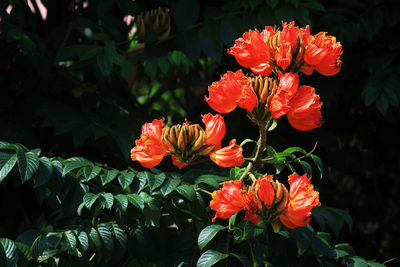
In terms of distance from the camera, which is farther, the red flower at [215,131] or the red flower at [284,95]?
the red flower at [215,131]

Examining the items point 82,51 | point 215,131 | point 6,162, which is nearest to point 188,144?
point 215,131

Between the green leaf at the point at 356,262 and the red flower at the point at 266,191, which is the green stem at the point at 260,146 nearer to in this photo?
the red flower at the point at 266,191

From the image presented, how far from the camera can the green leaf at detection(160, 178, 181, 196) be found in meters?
1.55

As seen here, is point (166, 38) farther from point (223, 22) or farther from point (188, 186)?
point (188, 186)

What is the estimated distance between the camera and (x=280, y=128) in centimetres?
260

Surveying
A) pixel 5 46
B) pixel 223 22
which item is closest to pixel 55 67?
pixel 5 46

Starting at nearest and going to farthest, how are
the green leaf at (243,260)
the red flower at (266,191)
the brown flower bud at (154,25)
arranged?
the red flower at (266,191) → the green leaf at (243,260) → the brown flower bud at (154,25)

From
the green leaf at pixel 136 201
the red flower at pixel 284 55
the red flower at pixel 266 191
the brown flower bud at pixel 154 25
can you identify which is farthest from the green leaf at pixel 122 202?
the brown flower bud at pixel 154 25

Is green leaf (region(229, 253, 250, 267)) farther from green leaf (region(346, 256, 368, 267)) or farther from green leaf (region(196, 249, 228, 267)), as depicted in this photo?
green leaf (region(346, 256, 368, 267))

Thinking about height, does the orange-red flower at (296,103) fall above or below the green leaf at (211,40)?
above

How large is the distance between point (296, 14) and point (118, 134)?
0.99 m

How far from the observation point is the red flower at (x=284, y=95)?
131 centimetres

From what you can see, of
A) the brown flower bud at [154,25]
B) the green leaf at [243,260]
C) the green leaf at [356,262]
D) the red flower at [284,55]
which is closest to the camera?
the red flower at [284,55]

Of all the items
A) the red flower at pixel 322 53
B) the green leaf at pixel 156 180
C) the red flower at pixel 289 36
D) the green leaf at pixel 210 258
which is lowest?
the green leaf at pixel 210 258
